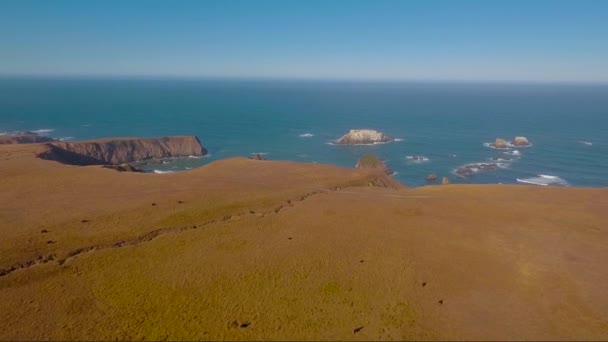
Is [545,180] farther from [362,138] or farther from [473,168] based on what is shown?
[362,138]

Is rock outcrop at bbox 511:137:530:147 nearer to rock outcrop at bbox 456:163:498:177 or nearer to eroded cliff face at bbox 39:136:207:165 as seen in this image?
rock outcrop at bbox 456:163:498:177

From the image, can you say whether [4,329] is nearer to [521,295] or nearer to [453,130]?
[521,295]

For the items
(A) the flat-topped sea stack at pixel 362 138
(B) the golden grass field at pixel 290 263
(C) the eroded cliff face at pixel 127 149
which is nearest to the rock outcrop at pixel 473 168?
(A) the flat-topped sea stack at pixel 362 138

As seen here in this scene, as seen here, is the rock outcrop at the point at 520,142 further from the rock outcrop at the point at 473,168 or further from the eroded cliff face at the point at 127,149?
the eroded cliff face at the point at 127,149

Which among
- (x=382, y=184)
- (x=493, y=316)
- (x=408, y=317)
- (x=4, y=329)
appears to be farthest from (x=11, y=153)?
(x=493, y=316)

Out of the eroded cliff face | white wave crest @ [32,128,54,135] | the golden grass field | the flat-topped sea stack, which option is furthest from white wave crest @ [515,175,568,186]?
white wave crest @ [32,128,54,135]
